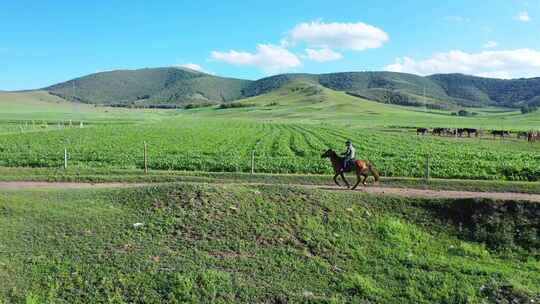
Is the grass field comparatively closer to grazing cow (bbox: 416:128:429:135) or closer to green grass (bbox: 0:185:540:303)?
green grass (bbox: 0:185:540:303)

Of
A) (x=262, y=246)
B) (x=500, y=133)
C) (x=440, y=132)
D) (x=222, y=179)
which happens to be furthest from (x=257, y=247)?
(x=440, y=132)

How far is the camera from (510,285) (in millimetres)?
13148

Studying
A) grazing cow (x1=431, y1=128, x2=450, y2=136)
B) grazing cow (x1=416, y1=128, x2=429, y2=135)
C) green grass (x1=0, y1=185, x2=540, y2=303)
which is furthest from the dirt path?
grazing cow (x1=431, y1=128, x2=450, y2=136)

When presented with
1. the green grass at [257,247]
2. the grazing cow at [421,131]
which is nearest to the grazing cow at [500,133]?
the grazing cow at [421,131]

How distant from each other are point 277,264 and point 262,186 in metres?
6.05

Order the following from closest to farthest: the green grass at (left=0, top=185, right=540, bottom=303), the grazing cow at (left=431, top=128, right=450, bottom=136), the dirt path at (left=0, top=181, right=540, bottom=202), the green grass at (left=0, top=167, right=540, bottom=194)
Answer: the green grass at (left=0, top=185, right=540, bottom=303) < the dirt path at (left=0, top=181, right=540, bottom=202) < the green grass at (left=0, top=167, right=540, bottom=194) < the grazing cow at (left=431, top=128, right=450, bottom=136)

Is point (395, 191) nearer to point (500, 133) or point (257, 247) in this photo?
point (257, 247)

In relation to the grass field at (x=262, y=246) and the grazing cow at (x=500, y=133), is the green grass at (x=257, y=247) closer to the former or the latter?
the grass field at (x=262, y=246)

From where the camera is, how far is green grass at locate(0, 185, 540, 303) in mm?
12227

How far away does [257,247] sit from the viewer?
1473cm

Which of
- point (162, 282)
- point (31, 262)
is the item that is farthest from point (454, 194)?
point (31, 262)

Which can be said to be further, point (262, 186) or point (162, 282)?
point (262, 186)

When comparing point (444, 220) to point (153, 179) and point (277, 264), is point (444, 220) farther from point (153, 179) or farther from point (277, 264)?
point (153, 179)

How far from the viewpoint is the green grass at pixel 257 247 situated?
1223 centimetres
